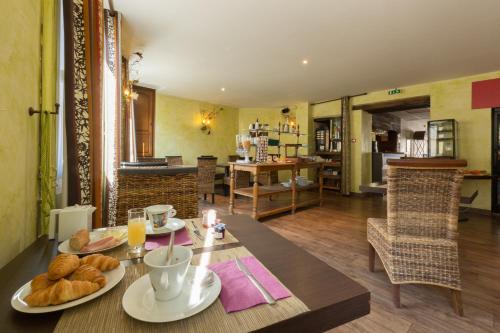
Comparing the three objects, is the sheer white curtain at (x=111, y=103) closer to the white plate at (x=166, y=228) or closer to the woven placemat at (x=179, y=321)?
the white plate at (x=166, y=228)

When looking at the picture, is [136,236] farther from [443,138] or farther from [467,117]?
[467,117]

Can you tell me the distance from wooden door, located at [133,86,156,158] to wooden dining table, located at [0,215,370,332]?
340cm

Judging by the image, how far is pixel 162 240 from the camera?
2.99ft

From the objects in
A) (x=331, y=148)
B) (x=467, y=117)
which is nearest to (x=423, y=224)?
(x=467, y=117)

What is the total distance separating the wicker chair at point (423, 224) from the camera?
149 cm

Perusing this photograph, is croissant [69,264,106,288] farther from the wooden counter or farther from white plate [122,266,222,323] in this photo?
the wooden counter

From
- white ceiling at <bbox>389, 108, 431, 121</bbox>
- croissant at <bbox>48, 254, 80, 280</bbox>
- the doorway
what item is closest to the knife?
croissant at <bbox>48, 254, 80, 280</bbox>

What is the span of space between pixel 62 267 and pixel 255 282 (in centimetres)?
48

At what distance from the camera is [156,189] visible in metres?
1.78

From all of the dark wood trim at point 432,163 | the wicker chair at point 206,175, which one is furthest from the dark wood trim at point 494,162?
the wicker chair at point 206,175

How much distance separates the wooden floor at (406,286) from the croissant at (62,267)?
4.96 feet

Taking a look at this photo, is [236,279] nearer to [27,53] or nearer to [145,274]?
[145,274]

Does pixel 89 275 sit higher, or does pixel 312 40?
pixel 312 40

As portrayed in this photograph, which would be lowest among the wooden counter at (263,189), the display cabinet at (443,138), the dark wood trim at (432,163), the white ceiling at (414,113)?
the wooden counter at (263,189)
